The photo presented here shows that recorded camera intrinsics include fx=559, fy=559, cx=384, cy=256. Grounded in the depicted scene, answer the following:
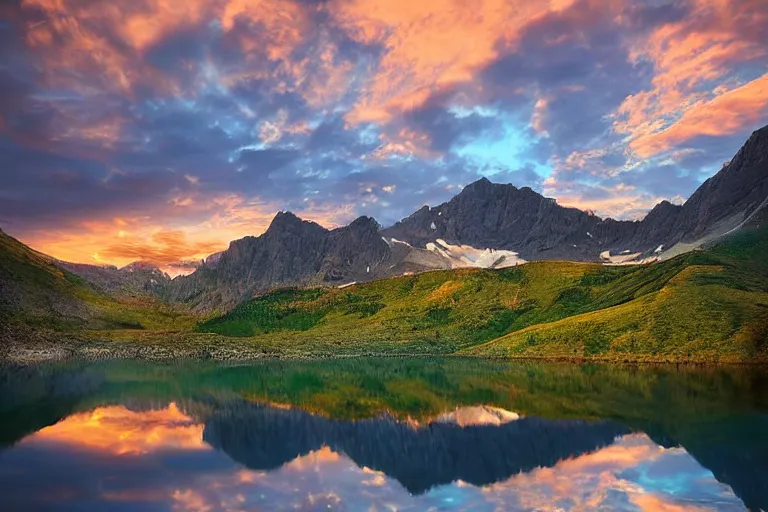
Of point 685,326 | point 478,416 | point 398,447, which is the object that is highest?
point 685,326

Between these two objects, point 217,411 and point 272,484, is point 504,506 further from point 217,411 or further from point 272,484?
point 217,411

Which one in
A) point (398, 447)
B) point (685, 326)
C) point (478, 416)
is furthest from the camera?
point (685, 326)

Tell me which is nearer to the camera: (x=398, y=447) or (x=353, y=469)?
(x=353, y=469)

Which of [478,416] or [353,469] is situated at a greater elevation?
[353,469]

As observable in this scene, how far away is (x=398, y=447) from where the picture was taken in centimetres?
6103

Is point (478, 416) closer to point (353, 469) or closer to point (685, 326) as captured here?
point (353, 469)

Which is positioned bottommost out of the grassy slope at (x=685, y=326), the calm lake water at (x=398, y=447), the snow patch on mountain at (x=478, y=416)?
the snow patch on mountain at (x=478, y=416)

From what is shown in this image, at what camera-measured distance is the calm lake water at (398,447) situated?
39219mm

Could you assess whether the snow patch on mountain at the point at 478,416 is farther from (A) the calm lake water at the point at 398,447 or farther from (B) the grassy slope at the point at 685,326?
(B) the grassy slope at the point at 685,326

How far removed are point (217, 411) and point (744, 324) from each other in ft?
446

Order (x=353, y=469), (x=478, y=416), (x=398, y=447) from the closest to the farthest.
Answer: (x=353, y=469) → (x=398, y=447) → (x=478, y=416)

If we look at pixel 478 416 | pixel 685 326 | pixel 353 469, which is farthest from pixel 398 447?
pixel 685 326

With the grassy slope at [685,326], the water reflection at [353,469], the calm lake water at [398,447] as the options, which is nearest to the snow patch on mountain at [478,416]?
the calm lake water at [398,447]

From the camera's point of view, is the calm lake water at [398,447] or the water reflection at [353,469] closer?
the water reflection at [353,469]
